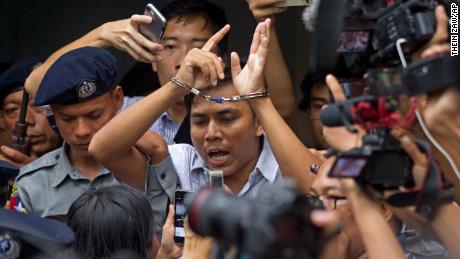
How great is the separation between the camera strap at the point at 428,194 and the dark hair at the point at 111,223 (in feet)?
3.20

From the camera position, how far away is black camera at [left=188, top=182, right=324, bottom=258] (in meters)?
2.19

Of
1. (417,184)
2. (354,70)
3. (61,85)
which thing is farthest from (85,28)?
(417,184)

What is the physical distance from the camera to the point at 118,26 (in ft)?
15.2

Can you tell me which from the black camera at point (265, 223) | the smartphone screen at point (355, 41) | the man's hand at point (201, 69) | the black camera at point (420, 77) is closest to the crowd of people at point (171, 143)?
the man's hand at point (201, 69)

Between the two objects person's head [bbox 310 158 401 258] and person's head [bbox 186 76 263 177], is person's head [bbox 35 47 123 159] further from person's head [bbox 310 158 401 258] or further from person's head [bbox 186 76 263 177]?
person's head [bbox 310 158 401 258]

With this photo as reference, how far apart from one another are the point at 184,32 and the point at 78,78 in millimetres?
686

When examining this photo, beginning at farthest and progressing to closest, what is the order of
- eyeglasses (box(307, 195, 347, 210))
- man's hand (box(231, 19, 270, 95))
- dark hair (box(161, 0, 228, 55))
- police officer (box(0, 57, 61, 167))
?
police officer (box(0, 57, 61, 167)) < dark hair (box(161, 0, 228, 55)) < man's hand (box(231, 19, 270, 95)) < eyeglasses (box(307, 195, 347, 210))

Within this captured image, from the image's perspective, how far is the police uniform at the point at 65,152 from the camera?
4508 mm

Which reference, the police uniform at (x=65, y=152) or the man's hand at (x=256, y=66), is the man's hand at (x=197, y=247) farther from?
the police uniform at (x=65, y=152)

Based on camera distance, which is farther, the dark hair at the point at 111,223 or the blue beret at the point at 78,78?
the blue beret at the point at 78,78

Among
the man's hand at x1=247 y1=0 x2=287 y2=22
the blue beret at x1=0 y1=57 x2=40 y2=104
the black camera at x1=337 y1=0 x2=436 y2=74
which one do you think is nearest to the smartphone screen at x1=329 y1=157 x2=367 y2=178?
the black camera at x1=337 y1=0 x2=436 y2=74

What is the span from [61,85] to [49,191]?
451 mm

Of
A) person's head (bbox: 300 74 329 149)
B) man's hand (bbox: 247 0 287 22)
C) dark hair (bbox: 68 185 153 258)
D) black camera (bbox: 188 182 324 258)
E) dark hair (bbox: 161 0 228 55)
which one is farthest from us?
dark hair (bbox: 161 0 228 55)

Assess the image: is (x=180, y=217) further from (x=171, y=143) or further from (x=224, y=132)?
(x=171, y=143)
